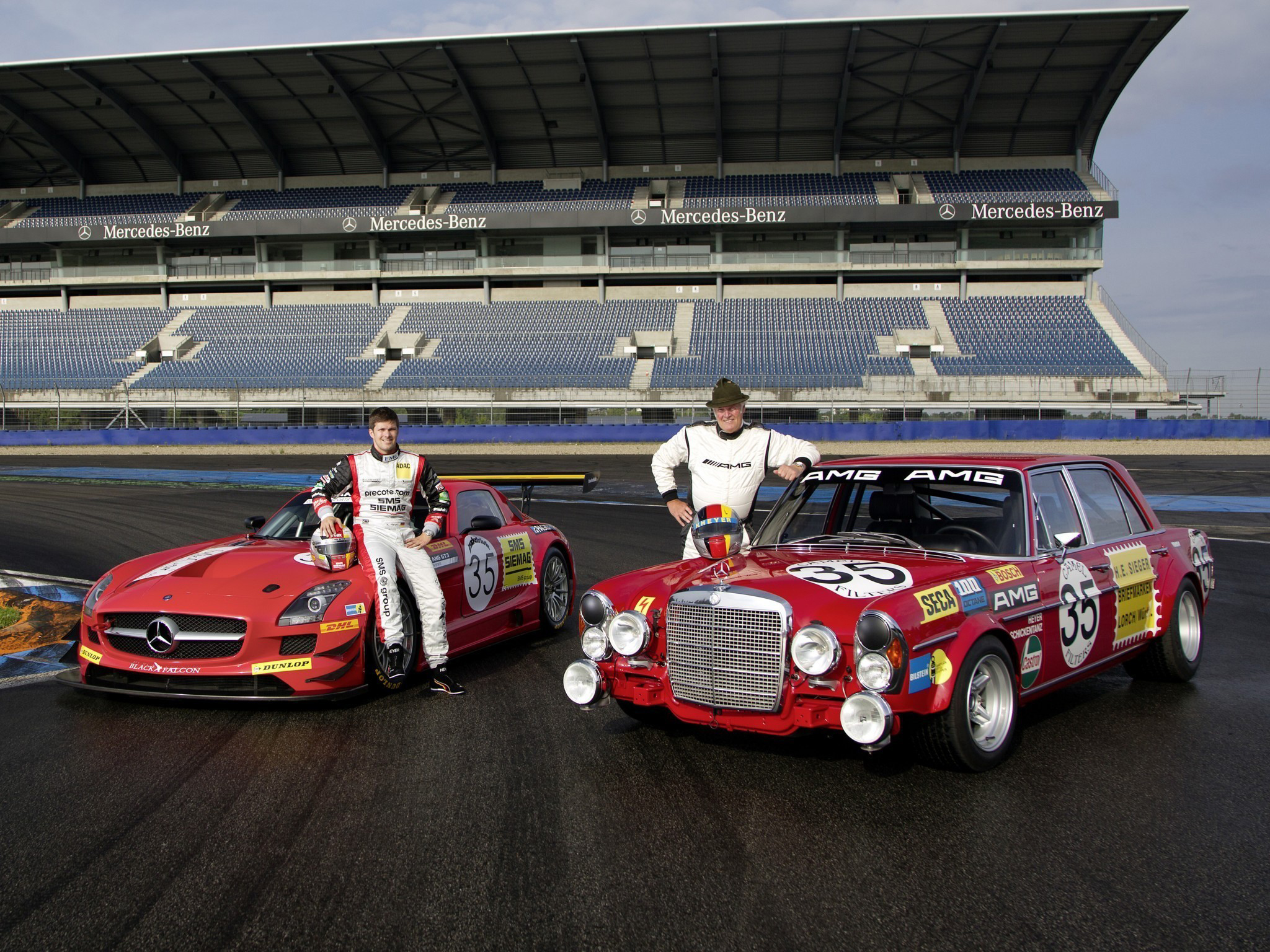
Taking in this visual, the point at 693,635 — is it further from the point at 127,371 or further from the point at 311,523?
the point at 127,371

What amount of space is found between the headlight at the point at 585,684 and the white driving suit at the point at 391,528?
1366 mm

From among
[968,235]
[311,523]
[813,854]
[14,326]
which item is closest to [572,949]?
[813,854]

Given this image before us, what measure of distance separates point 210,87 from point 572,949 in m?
44.1

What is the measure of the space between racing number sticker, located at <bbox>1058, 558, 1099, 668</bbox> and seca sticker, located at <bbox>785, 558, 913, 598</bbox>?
3.02 ft

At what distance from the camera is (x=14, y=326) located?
43.5 m

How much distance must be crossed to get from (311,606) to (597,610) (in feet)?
5.31

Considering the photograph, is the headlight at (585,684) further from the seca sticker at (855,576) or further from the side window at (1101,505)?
the side window at (1101,505)

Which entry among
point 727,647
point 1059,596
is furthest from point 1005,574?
point 727,647

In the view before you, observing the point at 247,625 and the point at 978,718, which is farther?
the point at 247,625

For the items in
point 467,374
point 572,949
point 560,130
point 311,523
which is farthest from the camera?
point 560,130

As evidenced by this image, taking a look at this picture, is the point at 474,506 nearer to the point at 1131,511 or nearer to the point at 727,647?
the point at 727,647

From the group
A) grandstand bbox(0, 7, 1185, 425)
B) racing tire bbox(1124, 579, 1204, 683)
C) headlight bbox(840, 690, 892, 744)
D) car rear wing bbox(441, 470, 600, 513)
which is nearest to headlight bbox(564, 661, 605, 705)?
headlight bbox(840, 690, 892, 744)

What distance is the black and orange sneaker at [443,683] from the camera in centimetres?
539

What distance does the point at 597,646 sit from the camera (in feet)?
14.3
